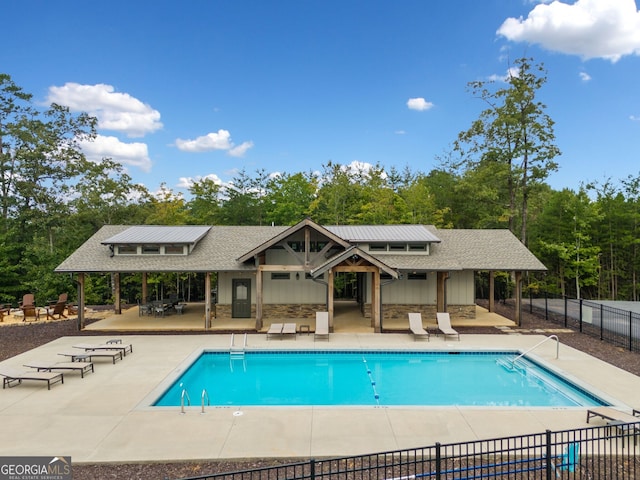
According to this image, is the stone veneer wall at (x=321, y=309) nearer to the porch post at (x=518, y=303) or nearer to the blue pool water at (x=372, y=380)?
the porch post at (x=518, y=303)

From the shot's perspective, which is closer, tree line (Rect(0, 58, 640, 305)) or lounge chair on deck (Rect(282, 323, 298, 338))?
lounge chair on deck (Rect(282, 323, 298, 338))

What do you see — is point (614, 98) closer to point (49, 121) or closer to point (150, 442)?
point (150, 442)

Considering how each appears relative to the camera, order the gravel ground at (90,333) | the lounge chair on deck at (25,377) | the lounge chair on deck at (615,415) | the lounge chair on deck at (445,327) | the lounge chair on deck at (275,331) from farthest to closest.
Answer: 1. the lounge chair on deck at (275,331)
2. the lounge chair on deck at (445,327)
3. the lounge chair on deck at (25,377)
4. the lounge chair on deck at (615,415)
5. the gravel ground at (90,333)

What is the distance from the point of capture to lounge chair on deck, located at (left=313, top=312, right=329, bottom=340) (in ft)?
47.9

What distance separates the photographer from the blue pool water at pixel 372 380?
9.53m

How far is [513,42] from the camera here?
2591 centimetres

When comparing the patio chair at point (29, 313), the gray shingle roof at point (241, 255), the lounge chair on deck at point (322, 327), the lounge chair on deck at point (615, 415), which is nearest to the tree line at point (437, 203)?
the patio chair at point (29, 313)

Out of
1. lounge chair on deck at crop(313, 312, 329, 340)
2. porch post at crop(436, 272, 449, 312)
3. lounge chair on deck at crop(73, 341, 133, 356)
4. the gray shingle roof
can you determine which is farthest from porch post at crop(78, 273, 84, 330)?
porch post at crop(436, 272, 449, 312)

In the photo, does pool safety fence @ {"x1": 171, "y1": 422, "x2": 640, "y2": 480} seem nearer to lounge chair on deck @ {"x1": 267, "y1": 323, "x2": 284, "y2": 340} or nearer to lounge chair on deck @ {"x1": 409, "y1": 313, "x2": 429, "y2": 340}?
lounge chair on deck @ {"x1": 409, "y1": 313, "x2": 429, "y2": 340}

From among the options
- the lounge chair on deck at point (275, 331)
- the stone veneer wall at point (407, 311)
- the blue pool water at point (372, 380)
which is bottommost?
the blue pool water at point (372, 380)

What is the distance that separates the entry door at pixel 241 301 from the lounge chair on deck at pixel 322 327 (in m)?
4.47

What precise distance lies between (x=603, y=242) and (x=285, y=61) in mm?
26480

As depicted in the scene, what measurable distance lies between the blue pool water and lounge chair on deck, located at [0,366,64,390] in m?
3.03

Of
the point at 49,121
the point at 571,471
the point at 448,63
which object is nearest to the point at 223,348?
the point at 571,471
